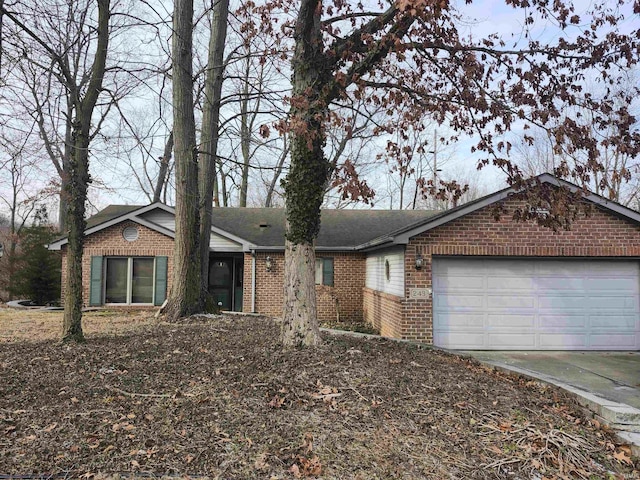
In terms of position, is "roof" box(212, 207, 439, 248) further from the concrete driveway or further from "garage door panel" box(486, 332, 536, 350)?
the concrete driveway

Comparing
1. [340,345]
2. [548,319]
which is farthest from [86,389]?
[548,319]

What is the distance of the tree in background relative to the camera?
1709 centimetres

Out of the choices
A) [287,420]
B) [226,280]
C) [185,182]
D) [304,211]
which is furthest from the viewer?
[226,280]

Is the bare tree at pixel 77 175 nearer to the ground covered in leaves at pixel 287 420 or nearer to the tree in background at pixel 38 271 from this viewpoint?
the ground covered in leaves at pixel 287 420

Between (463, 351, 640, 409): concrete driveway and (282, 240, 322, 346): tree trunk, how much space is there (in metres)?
3.16

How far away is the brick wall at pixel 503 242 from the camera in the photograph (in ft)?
31.8

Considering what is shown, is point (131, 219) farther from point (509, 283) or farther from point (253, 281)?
point (509, 283)

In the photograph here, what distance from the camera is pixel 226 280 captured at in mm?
16859

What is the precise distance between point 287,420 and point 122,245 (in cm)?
1253

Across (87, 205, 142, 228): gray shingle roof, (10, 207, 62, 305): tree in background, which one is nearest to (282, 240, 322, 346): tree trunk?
(87, 205, 142, 228): gray shingle roof

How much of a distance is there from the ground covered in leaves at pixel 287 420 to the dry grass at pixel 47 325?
2162mm

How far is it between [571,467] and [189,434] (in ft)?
11.1

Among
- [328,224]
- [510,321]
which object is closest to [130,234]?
[328,224]

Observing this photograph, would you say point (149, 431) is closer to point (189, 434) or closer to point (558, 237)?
point (189, 434)
